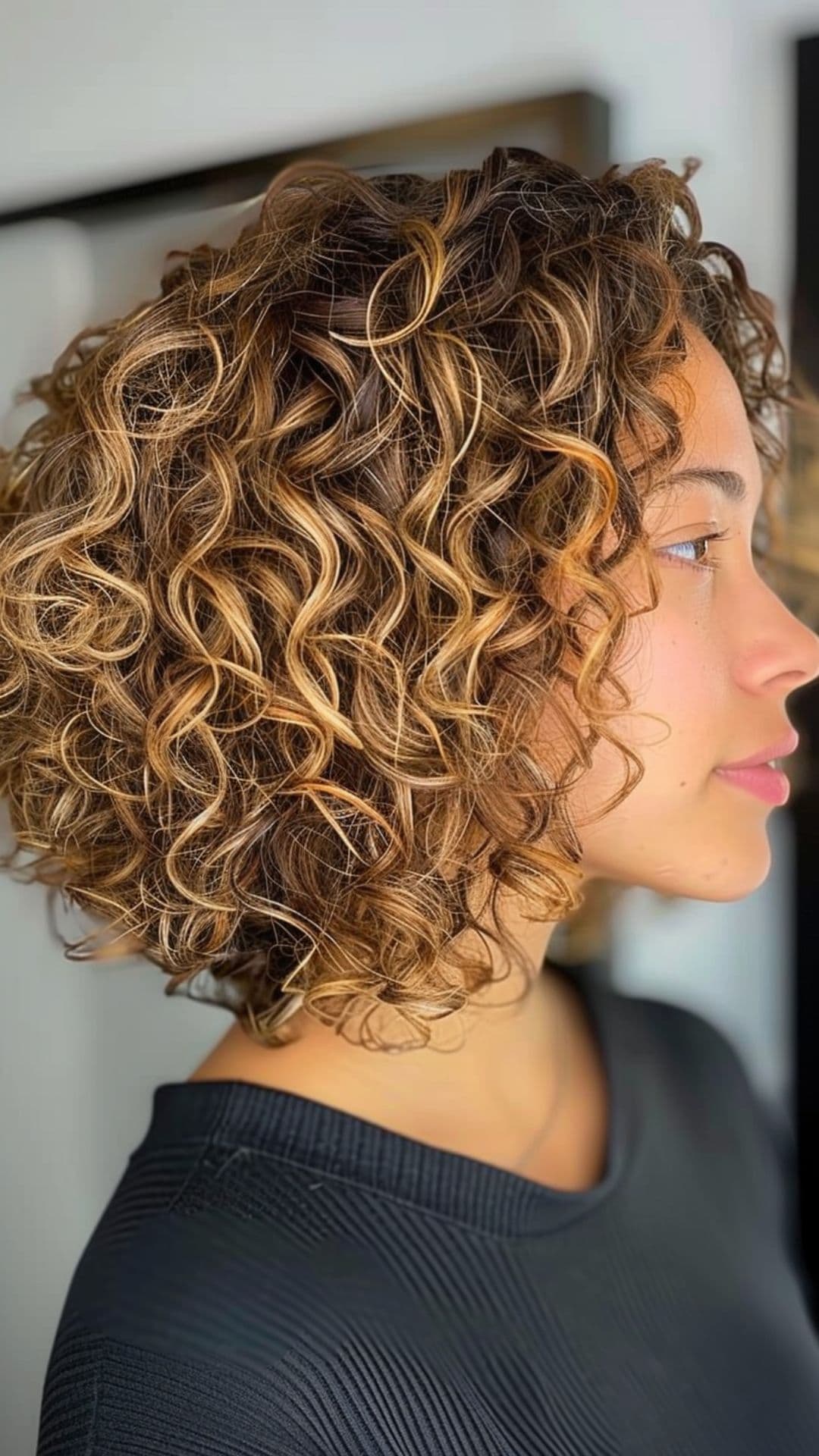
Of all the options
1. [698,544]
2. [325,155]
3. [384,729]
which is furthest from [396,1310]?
[325,155]

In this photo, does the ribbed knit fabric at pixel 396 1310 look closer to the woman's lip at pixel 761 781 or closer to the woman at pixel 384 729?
the woman at pixel 384 729

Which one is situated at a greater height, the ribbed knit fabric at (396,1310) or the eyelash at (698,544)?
the eyelash at (698,544)

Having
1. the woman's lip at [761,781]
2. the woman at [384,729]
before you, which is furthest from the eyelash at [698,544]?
the woman's lip at [761,781]

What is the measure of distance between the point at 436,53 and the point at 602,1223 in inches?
34.6

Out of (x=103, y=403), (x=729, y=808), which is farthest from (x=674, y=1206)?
(x=103, y=403)

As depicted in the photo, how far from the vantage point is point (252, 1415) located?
604mm

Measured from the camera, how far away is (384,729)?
2.09ft

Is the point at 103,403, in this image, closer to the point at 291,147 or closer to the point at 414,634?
the point at 414,634

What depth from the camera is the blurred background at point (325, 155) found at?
828 mm

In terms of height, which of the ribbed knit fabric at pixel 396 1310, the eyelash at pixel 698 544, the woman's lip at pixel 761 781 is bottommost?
the ribbed knit fabric at pixel 396 1310

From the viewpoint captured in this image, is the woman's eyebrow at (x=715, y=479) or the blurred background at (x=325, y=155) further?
the blurred background at (x=325, y=155)

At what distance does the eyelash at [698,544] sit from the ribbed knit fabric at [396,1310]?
39 cm

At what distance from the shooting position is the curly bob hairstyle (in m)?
0.62

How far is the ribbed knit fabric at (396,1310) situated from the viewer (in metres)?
0.62
